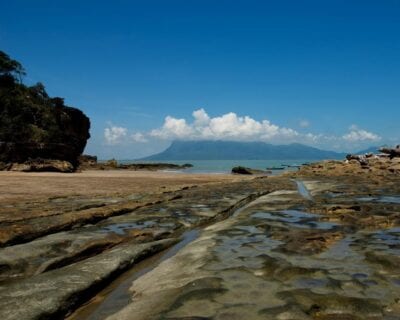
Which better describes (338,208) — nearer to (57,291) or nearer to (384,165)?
(57,291)

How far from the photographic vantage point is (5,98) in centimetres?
6016

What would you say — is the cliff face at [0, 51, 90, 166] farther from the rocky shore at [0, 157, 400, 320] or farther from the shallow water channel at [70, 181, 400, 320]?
the shallow water channel at [70, 181, 400, 320]

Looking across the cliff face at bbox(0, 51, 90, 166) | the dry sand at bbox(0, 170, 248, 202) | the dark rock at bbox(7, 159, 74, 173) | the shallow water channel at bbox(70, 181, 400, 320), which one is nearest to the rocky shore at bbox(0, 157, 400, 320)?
the shallow water channel at bbox(70, 181, 400, 320)

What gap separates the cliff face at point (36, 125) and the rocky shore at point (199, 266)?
1361 inches

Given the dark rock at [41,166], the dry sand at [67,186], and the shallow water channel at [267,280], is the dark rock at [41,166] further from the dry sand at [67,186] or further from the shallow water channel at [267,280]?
the shallow water channel at [267,280]

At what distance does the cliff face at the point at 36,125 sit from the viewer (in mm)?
43281

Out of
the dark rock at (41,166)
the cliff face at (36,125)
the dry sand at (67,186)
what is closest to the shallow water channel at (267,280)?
the dry sand at (67,186)

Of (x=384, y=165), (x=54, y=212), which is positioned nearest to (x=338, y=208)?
(x=54, y=212)

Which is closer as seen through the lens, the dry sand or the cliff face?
the dry sand

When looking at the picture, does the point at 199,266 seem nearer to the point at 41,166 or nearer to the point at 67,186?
the point at 67,186

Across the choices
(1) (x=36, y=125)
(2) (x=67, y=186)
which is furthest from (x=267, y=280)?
(1) (x=36, y=125)

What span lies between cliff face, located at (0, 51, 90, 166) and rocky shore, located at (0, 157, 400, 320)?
34.6 metres

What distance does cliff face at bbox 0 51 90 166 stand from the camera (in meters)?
43.3

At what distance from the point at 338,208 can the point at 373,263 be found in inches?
249
